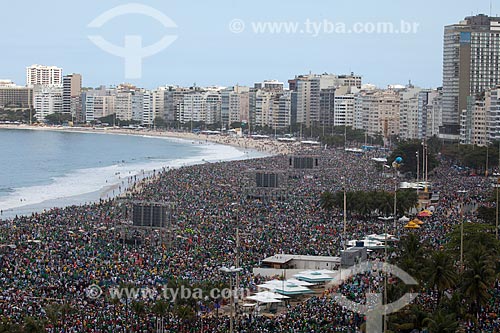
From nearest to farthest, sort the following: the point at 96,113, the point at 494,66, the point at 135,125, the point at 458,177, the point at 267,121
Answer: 1. the point at 458,177
2. the point at 494,66
3. the point at 267,121
4. the point at 135,125
5. the point at 96,113

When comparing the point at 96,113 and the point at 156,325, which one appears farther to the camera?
the point at 96,113

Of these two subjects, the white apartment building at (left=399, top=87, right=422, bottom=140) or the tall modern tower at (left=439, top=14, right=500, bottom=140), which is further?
the white apartment building at (left=399, top=87, right=422, bottom=140)

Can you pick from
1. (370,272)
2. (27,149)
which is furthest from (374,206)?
(27,149)

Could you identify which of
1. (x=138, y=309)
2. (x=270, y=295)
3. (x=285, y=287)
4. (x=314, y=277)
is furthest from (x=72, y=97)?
(x=138, y=309)

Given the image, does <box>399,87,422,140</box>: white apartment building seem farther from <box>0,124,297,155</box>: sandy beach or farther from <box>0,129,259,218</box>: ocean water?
<box>0,129,259,218</box>: ocean water

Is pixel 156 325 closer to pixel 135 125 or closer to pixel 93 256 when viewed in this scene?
pixel 93 256

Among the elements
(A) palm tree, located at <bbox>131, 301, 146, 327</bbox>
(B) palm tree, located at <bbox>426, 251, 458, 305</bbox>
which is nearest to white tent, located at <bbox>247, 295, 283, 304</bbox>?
(A) palm tree, located at <bbox>131, 301, 146, 327</bbox>

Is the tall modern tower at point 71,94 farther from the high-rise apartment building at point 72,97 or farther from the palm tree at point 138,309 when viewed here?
the palm tree at point 138,309
